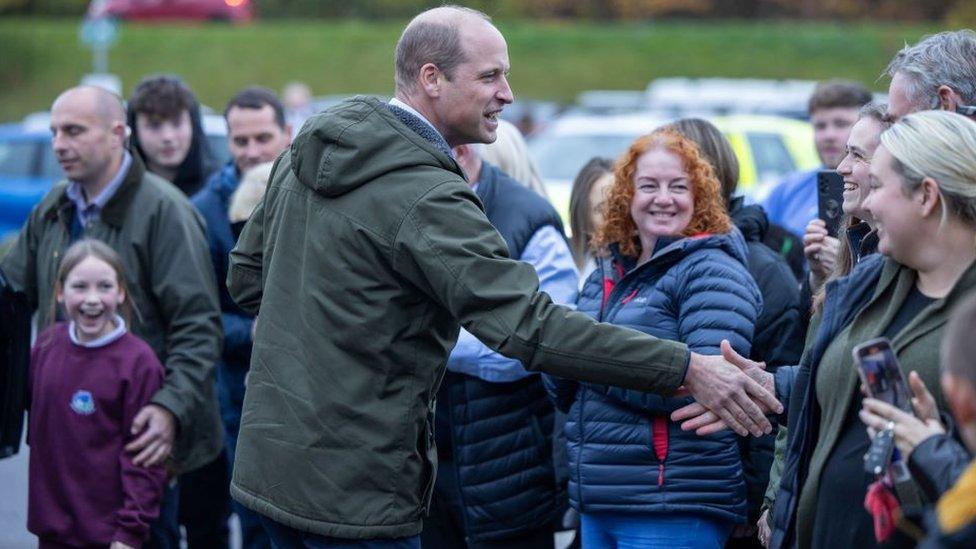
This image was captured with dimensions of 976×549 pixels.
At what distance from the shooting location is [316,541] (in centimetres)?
376

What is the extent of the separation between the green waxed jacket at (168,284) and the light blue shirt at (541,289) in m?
1.15

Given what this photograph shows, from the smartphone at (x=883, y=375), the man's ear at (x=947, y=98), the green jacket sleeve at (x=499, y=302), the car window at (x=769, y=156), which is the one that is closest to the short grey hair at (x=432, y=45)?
the green jacket sleeve at (x=499, y=302)

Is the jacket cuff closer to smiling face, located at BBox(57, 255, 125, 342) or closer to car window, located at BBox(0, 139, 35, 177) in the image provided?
smiling face, located at BBox(57, 255, 125, 342)

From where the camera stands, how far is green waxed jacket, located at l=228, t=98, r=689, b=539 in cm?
366

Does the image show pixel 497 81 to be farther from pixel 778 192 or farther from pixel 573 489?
pixel 778 192

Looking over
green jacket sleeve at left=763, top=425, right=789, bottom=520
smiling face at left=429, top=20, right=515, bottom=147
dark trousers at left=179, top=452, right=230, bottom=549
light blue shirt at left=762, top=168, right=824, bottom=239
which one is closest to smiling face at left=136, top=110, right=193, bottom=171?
dark trousers at left=179, top=452, right=230, bottom=549

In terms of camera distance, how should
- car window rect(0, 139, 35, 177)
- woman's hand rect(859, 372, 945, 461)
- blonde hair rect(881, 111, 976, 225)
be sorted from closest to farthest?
woman's hand rect(859, 372, 945, 461) → blonde hair rect(881, 111, 976, 225) → car window rect(0, 139, 35, 177)

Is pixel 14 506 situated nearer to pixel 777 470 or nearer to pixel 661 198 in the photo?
pixel 661 198

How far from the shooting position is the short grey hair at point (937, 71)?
4.02 m

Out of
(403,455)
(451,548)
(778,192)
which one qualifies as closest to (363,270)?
(403,455)

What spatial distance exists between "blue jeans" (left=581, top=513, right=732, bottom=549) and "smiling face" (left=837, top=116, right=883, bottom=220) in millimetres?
1078

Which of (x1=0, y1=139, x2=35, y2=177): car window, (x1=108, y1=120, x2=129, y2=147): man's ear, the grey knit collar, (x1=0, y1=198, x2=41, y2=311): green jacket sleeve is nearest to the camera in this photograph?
the grey knit collar

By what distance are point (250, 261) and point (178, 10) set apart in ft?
121

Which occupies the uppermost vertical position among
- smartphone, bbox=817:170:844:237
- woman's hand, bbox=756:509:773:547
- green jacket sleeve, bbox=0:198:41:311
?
smartphone, bbox=817:170:844:237
